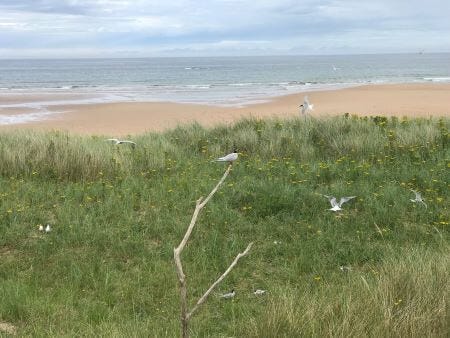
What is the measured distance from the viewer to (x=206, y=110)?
2356 cm

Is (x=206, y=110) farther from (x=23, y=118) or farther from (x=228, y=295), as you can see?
(x=228, y=295)

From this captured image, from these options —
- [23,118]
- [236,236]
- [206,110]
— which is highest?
[236,236]

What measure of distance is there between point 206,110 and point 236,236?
1838cm

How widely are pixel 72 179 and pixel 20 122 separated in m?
13.8

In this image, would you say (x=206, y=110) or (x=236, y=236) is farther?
(x=206, y=110)

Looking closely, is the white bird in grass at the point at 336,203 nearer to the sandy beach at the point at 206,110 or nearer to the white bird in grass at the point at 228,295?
the white bird in grass at the point at 228,295

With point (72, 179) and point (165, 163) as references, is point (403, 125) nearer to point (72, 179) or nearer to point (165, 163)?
point (165, 163)

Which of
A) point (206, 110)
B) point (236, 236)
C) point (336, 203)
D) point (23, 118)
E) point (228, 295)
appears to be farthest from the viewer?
point (206, 110)

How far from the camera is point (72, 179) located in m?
7.56

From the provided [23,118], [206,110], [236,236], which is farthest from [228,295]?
[206,110]

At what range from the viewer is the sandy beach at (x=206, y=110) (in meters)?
18.7

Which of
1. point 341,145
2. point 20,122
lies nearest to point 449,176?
point 341,145

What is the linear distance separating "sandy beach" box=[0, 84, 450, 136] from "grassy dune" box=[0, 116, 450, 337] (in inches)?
359

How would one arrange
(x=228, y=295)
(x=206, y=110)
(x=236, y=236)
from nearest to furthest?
(x=228, y=295)
(x=236, y=236)
(x=206, y=110)
